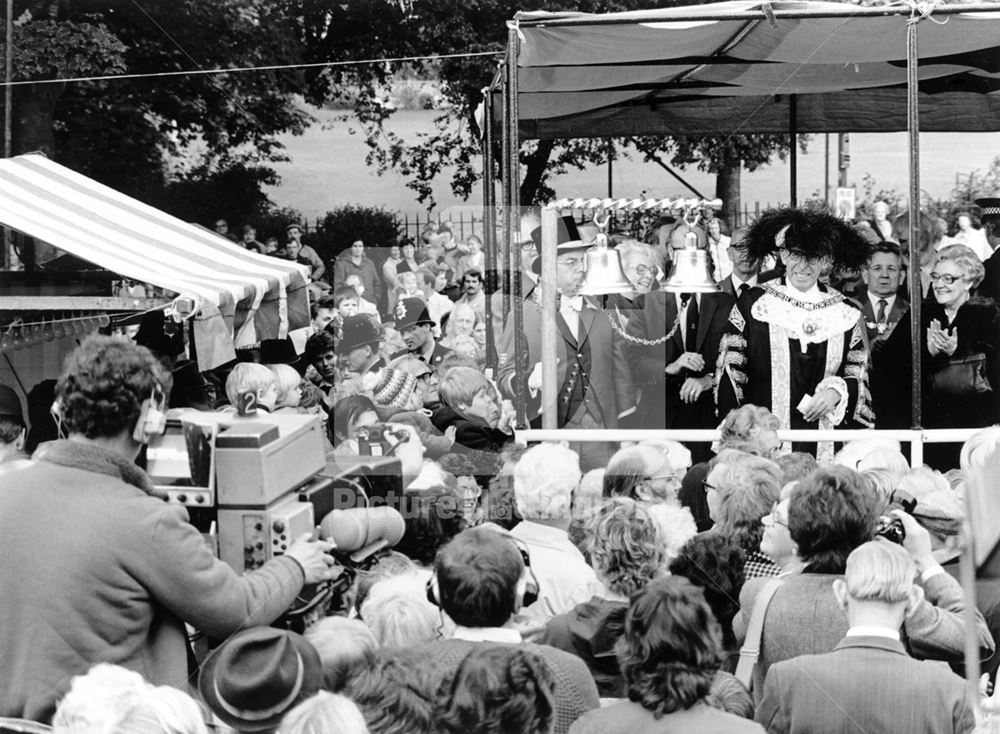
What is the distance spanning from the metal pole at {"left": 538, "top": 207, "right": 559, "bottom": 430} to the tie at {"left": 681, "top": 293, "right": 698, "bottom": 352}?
1.21 m

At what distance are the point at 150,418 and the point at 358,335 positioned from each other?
505cm

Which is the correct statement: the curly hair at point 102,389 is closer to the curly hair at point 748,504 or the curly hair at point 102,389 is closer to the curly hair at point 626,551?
the curly hair at point 626,551

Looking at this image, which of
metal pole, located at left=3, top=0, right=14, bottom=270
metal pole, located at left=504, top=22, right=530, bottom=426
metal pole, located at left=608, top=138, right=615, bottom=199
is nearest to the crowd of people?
metal pole, located at left=504, top=22, right=530, bottom=426

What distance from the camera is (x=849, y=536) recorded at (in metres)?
3.43

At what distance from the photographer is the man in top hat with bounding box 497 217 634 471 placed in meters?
7.30

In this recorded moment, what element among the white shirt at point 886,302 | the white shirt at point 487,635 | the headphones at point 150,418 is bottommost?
the white shirt at point 487,635

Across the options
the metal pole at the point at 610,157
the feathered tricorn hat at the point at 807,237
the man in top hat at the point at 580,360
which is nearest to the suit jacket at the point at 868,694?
the man in top hat at the point at 580,360

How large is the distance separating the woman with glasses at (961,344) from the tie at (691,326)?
117cm

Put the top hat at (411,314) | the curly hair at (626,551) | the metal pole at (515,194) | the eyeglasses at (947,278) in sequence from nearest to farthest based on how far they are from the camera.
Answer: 1. the curly hair at (626,551)
2. the metal pole at (515,194)
3. the eyeglasses at (947,278)
4. the top hat at (411,314)

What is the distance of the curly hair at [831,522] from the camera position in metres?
3.43

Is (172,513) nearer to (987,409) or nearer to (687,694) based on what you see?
(687,694)

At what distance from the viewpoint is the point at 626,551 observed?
3432 mm

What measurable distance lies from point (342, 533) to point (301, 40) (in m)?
14.0

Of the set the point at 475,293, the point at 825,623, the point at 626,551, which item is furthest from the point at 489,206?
the point at 825,623
